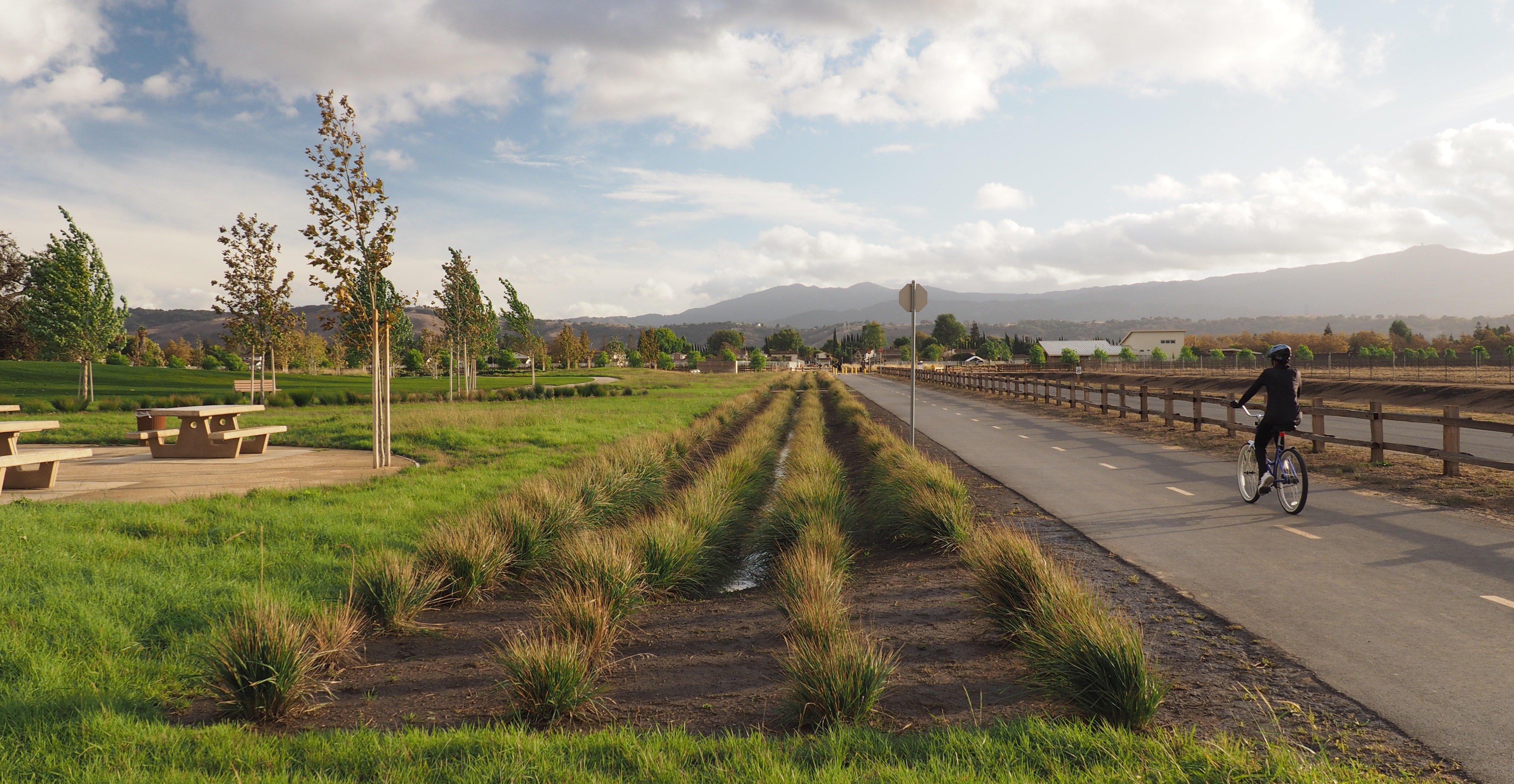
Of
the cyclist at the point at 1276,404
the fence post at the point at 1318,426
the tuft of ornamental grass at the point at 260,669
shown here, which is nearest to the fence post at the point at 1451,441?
the fence post at the point at 1318,426

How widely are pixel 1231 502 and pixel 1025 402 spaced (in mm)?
26336

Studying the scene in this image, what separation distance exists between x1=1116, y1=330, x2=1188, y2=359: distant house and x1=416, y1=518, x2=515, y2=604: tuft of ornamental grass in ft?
669

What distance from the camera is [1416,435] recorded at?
18.9m

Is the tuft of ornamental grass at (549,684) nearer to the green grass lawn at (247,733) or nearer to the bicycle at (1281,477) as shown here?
the green grass lawn at (247,733)

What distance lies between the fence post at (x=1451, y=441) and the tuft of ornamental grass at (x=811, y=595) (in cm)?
983

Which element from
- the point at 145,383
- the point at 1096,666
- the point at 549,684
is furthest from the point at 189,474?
the point at 145,383

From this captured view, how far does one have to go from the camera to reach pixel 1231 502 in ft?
33.6

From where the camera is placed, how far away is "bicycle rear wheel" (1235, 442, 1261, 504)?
388 inches

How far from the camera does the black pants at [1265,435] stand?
948 cm

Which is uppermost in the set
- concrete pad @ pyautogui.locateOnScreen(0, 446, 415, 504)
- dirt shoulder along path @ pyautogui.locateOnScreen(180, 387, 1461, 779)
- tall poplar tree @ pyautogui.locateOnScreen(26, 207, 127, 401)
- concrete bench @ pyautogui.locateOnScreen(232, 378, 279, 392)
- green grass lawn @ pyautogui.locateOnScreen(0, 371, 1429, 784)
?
tall poplar tree @ pyautogui.locateOnScreen(26, 207, 127, 401)

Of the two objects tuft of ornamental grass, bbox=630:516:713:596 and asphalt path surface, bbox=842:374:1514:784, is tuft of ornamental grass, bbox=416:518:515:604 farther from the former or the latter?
asphalt path surface, bbox=842:374:1514:784

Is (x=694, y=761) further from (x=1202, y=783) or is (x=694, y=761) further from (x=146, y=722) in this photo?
(x=146, y=722)

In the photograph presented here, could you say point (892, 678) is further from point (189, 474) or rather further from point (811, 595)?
point (189, 474)

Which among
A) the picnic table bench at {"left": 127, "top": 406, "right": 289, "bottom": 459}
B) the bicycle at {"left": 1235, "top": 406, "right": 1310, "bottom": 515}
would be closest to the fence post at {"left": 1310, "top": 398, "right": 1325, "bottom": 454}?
the bicycle at {"left": 1235, "top": 406, "right": 1310, "bottom": 515}
